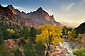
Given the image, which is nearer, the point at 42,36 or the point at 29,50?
the point at 29,50

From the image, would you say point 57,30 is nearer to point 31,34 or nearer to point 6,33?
point 31,34

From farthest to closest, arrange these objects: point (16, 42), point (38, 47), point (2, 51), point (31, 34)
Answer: point (31, 34) < point (16, 42) < point (38, 47) < point (2, 51)

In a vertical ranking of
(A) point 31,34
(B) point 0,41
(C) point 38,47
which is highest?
(A) point 31,34

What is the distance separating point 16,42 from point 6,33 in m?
5.98

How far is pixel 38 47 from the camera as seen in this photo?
53.2 ft

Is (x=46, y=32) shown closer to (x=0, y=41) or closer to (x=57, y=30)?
(x=57, y=30)

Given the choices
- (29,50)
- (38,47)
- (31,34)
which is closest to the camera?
(29,50)

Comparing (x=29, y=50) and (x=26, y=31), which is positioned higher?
(x=26, y=31)

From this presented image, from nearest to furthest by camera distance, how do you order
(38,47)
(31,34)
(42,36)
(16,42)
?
(38,47), (42,36), (16,42), (31,34)

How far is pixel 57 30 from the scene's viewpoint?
963 inches

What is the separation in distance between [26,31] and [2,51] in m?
17.5

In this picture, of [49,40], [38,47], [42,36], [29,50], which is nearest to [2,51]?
[29,50]

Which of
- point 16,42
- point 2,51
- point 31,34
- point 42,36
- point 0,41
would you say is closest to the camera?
point 2,51

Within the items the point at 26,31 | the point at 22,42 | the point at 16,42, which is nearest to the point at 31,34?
the point at 26,31
